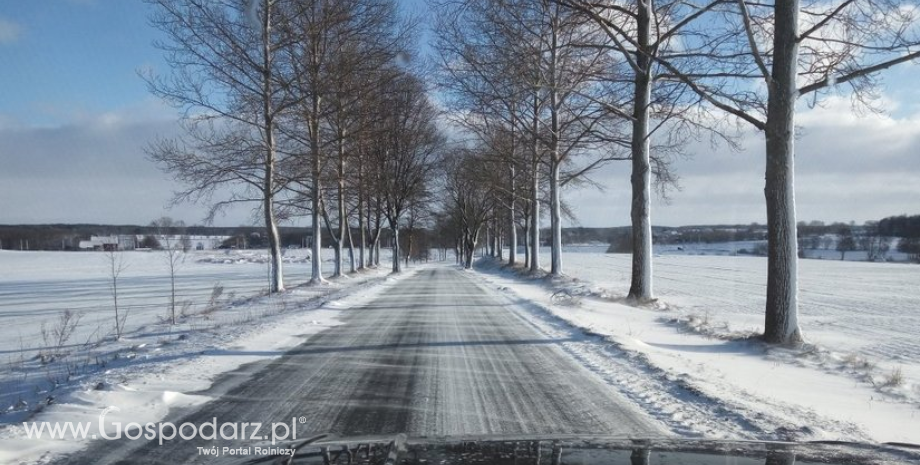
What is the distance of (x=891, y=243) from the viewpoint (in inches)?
3455

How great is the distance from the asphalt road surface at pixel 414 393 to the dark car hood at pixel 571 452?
50.3 inches

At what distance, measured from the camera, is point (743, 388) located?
676cm

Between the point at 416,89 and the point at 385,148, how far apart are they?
30.3ft

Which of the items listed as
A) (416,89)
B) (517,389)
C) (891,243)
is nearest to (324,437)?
(517,389)

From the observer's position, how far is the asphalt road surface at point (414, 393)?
4895 mm

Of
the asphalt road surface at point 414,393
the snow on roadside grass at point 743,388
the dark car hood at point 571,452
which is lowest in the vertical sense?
the snow on roadside grass at point 743,388

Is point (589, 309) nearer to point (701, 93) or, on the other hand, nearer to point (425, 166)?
point (701, 93)

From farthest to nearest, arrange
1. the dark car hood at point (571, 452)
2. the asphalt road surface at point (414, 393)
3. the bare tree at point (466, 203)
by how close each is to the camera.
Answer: the bare tree at point (466, 203), the asphalt road surface at point (414, 393), the dark car hood at point (571, 452)

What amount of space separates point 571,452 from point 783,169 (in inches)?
318

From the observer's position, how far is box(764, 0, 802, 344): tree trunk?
9523 millimetres

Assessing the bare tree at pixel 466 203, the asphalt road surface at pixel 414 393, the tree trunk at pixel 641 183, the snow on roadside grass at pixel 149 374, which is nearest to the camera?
the asphalt road surface at pixel 414 393

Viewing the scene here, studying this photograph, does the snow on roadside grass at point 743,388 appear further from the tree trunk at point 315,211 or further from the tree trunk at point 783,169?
the tree trunk at point 315,211

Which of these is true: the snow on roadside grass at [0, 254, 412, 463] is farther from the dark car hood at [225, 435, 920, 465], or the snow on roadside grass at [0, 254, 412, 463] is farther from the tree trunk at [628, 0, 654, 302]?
the tree trunk at [628, 0, 654, 302]

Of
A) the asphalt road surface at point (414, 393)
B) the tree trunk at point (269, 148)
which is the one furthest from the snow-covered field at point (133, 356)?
the tree trunk at point (269, 148)
